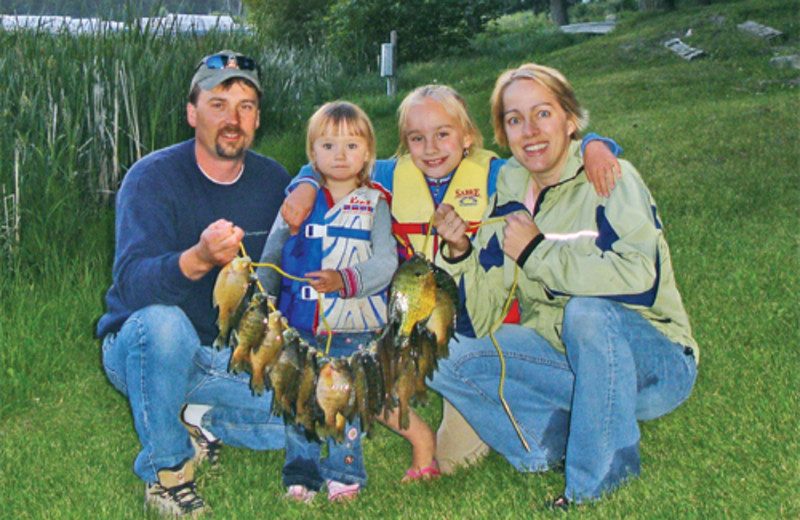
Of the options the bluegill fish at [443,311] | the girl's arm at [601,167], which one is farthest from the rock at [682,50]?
the bluegill fish at [443,311]

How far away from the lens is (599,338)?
287 cm

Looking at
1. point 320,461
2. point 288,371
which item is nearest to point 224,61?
point 288,371

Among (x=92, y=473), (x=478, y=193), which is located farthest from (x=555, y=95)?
(x=92, y=473)

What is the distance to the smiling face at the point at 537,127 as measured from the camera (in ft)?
10.3

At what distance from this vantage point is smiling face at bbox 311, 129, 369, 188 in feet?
11.0

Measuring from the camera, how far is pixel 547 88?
3.16 metres

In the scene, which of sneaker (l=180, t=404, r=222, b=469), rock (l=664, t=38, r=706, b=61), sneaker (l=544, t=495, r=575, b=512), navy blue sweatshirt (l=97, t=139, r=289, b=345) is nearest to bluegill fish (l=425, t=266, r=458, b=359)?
sneaker (l=544, t=495, r=575, b=512)

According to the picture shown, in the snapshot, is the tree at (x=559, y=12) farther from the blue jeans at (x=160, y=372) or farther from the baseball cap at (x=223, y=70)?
the blue jeans at (x=160, y=372)

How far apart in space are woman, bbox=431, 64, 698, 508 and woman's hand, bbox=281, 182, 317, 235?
24.0 inches

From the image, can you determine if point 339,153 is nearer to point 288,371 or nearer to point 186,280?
point 186,280

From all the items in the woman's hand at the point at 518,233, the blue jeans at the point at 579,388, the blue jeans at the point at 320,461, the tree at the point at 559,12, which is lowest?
the blue jeans at the point at 320,461

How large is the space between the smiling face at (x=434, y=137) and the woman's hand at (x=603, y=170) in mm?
672

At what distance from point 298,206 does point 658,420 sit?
215cm

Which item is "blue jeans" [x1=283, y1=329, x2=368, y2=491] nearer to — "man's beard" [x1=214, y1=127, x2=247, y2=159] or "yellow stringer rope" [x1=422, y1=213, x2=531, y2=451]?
"yellow stringer rope" [x1=422, y1=213, x2=531, y2=451]
